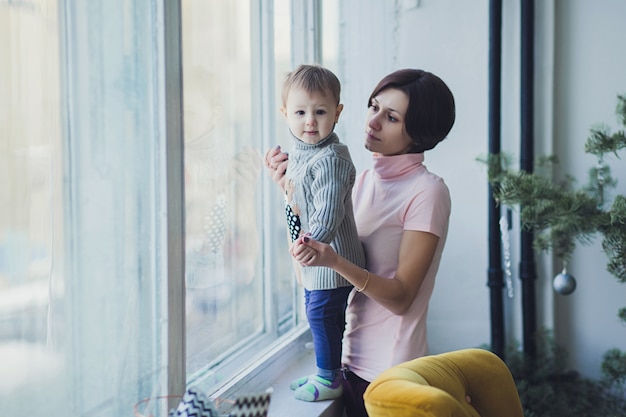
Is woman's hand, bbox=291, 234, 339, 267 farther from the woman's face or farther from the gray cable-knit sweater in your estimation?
the woman's face

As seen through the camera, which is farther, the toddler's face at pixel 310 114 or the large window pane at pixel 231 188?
the large window pane at pixel 231 188

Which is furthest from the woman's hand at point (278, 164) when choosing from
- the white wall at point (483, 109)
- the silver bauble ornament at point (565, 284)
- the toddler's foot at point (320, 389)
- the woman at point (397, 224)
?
the silver bauble ornament at point (565, 284)

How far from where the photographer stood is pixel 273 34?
1.96 metres

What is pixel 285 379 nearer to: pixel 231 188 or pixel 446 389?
pixel 231 188

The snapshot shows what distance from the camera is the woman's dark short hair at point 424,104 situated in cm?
149

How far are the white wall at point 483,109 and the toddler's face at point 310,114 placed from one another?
1049 mm

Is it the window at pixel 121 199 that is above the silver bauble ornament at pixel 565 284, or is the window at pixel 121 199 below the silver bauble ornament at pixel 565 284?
above

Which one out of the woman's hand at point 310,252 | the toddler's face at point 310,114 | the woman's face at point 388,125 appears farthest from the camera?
the woman's face at point 388,125

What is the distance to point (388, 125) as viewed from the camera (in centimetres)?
152

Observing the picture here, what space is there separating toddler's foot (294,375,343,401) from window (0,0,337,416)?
24cm

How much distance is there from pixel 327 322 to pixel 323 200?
0.98 feet

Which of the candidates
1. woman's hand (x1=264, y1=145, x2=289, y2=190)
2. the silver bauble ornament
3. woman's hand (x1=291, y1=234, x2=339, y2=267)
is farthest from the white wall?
woman's hand (x1=291, y1=234, x2=339, y2=267)

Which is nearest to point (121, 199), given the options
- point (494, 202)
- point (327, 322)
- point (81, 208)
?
point (81, 208)

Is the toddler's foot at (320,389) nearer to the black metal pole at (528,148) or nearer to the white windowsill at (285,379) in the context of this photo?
the white windowsill at (285,379)
